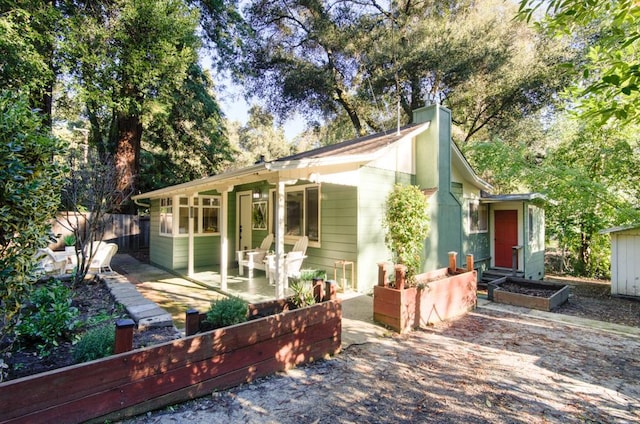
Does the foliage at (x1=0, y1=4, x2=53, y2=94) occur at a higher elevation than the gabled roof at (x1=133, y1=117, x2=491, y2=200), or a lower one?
higher

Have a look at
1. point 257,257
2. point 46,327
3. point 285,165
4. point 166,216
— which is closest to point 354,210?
point 285,165

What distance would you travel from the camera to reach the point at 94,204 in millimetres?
6656

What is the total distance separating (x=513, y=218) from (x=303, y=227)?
7150 mm

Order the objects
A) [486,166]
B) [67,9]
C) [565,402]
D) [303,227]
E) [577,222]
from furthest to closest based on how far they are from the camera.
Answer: [486,166] < [577,222] < [67,9] < [303,227] < [565,402]

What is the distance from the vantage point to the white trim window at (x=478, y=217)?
9.94 metres

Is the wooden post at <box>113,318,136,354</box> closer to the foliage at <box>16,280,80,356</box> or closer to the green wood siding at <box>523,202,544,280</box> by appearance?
the foliage at <box>16,280,80,356</box>

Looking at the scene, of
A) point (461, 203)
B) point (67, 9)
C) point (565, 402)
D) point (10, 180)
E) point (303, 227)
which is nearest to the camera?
point (10, 180)

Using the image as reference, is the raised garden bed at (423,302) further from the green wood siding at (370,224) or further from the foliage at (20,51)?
the foliage at (20,51)

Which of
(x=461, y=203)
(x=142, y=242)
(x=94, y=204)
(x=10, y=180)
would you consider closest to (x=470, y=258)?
(x=461, y=203)

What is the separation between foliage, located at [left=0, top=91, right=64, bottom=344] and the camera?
87.4 inches

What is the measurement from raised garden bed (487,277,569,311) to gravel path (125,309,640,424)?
1794 mm

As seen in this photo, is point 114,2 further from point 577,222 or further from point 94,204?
point 577,222

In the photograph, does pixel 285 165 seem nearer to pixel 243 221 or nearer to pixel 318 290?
pixel 318 290

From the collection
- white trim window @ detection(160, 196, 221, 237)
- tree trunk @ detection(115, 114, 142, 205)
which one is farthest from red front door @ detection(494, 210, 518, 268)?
tree trunk @ detection(115, 114, 142, 205)
